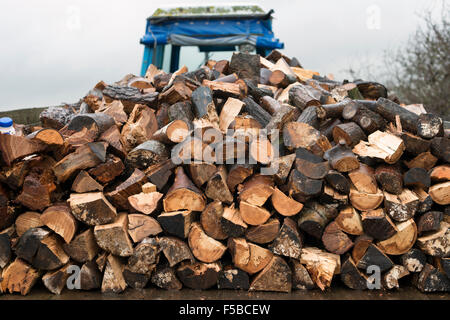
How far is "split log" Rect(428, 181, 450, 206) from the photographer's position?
243 cm

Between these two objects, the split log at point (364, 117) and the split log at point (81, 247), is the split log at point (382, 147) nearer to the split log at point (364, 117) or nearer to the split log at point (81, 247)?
the split log at point (364, 117)

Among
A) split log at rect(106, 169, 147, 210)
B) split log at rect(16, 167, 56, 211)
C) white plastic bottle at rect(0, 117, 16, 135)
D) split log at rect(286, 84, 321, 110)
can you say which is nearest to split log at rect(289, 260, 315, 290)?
split log at rect(106, 169, 147, 210)

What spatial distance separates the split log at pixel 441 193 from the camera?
243 cm

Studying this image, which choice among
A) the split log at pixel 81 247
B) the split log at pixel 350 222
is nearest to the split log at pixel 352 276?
the split log at pixel 350 222

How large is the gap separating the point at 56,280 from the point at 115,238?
18.5 inches

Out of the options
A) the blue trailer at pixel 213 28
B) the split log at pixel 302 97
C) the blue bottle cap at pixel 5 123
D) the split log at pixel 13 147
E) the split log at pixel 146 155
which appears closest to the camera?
the split log at pixel 13 147

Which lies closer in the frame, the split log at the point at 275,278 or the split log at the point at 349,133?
the split log at the point at 275,278

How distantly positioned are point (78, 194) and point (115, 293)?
0.68m

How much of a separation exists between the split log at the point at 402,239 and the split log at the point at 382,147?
417 mm

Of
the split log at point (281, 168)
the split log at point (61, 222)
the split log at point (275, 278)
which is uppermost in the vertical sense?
the split log at point (281, 168)

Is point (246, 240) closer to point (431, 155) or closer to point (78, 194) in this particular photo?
point (78, 194)

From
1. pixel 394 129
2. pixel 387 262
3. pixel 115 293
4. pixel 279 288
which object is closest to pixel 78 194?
pixel 115 293

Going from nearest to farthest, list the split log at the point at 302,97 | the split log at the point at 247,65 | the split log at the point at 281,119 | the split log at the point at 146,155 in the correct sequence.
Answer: the split log at the point at 146,155
the split log at the point at 281,119
the split log at the point at 302,97
the split log at the point at 247,65
